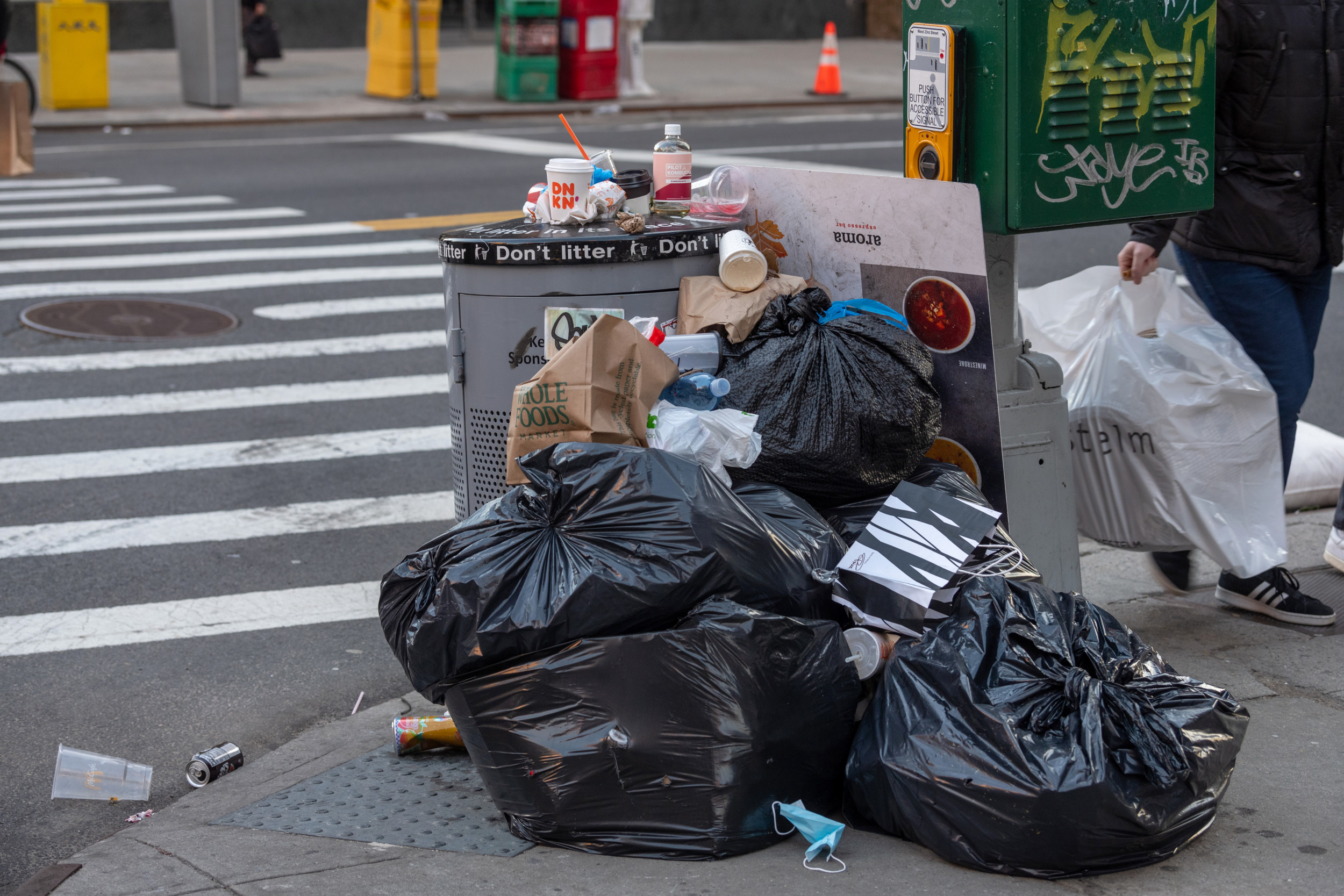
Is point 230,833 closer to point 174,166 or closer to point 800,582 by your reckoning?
point 800,582

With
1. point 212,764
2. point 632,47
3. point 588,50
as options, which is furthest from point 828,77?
point 212,764

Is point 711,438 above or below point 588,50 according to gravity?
below

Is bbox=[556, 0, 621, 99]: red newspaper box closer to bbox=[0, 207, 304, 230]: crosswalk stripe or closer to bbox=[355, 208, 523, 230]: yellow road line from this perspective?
bbox=[0, 207, 304, 230]: crosswalk stripe

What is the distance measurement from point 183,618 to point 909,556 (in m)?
2.46

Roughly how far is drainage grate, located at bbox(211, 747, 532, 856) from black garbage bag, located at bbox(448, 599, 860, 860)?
0.15 meters

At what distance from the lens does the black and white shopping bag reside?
3.09 meters

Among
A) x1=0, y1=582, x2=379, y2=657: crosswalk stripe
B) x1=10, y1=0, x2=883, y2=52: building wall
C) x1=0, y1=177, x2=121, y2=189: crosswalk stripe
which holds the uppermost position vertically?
x1=10, y1=0, x2=883, y2=52: building wall

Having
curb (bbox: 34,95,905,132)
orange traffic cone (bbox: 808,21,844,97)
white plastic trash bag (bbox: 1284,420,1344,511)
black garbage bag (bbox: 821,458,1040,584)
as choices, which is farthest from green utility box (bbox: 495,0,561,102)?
black garbage bag (bbox: 821,458,1040,584)

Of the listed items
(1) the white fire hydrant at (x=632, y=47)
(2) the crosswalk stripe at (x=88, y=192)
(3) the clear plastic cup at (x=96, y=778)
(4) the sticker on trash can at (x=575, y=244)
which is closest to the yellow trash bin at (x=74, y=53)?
(2) the crosswalk stripe at (x=88, y=192)

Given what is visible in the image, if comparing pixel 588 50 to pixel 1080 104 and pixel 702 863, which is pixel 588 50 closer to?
pixel 1080 104

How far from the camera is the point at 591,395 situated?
3150 millimetres

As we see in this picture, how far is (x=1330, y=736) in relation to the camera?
3385 millimetres

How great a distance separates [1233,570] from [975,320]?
1.22 meters

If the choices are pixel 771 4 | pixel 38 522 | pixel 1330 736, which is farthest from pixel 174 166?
pixel 771 4
